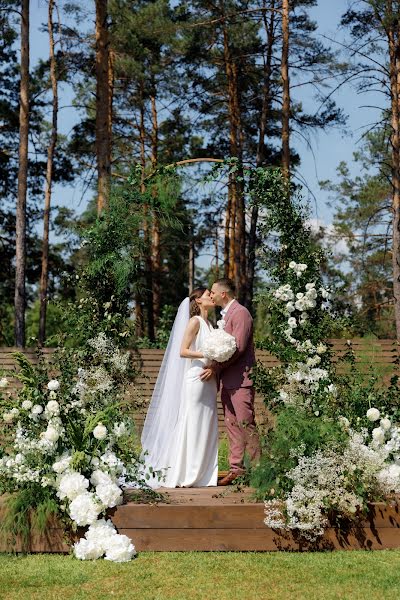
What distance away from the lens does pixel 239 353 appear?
7805 mm

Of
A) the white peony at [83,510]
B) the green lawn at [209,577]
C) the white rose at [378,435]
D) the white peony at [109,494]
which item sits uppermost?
the white rose at [378,435]

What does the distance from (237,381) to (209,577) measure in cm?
251

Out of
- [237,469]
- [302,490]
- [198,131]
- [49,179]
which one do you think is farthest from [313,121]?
[302,490]

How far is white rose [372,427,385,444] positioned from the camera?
658 cm

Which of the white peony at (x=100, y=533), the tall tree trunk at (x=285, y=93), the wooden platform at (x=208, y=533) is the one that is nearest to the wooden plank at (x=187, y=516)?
the wooden platform at (x=208, y=533)

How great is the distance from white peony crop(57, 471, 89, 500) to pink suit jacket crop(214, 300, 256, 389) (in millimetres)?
2014

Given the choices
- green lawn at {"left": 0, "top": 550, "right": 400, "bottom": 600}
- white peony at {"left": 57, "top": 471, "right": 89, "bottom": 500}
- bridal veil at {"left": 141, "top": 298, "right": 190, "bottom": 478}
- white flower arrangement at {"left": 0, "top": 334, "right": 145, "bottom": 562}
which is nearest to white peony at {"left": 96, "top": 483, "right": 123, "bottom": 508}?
white flower arrangement at {"left": 0, "top": 334, "right": 145, "bottom": 562}

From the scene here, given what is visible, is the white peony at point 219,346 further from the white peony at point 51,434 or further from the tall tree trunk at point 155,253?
the tall tree trunk at point 155,253

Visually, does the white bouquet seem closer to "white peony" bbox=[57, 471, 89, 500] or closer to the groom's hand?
the groom's hand

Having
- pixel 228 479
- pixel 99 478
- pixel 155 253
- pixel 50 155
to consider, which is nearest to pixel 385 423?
pixel 228 479

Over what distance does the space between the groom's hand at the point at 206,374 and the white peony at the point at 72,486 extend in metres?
1.95

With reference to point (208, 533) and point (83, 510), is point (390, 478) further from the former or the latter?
point (83, 510)

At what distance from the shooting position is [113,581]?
18.3ft

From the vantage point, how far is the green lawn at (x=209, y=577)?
5.28 m
